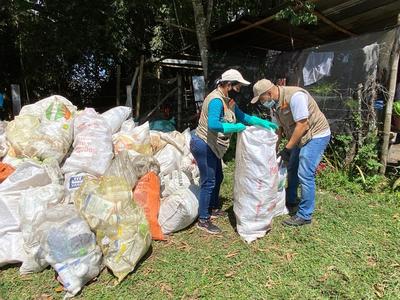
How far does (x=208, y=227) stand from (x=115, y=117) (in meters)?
2.35

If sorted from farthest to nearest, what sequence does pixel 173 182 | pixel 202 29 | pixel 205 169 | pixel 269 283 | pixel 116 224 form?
pixel 202 29 < pixel 173 182 < pixel 205 169 < pixel 116 224 < pixel 269 283

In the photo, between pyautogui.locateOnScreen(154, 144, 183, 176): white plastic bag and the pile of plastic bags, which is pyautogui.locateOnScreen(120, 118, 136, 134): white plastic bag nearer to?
the pile of plastic bags

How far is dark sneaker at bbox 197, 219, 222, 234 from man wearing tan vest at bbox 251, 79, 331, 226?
0.67m

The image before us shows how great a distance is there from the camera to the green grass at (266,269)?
8.77 feet

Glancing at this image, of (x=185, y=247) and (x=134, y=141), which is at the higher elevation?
(x=134, y=141)

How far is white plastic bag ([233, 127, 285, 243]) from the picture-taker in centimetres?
314

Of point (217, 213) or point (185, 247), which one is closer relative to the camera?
point (185, 247)

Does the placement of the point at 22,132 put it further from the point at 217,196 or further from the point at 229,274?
the point at 229,274

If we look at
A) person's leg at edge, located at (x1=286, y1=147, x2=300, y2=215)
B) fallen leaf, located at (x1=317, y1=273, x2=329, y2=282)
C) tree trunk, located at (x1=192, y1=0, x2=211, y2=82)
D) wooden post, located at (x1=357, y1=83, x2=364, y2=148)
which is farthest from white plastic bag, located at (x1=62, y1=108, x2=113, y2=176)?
tree trunk, located at (x1=192, y1=0, x2=211, y2=82)

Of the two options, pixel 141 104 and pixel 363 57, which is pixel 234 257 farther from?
pixel 141 104

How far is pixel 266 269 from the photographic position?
2906 mm

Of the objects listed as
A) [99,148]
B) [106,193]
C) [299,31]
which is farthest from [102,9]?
[106,193]

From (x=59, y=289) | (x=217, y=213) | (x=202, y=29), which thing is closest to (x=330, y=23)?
(x=202, y=29)

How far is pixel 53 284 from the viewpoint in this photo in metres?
2.83
